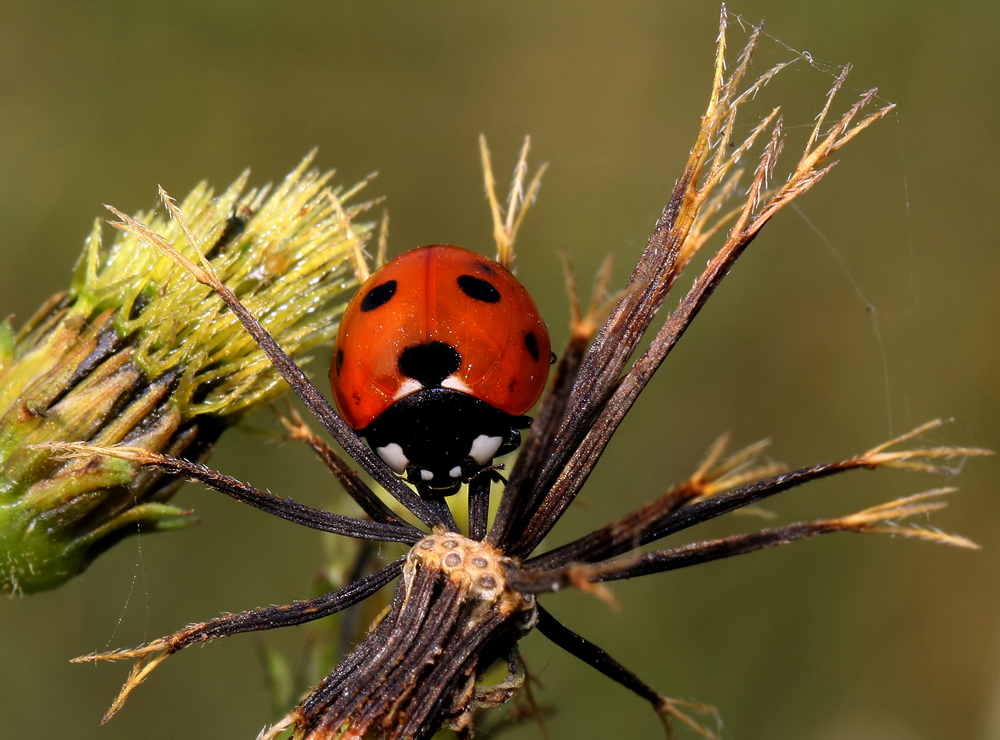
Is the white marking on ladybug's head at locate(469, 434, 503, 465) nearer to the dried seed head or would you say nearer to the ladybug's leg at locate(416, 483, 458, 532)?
the ladybug's leg at locate(416, 483, 458, 532)

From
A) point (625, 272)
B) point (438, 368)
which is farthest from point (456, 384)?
point (625, 272)

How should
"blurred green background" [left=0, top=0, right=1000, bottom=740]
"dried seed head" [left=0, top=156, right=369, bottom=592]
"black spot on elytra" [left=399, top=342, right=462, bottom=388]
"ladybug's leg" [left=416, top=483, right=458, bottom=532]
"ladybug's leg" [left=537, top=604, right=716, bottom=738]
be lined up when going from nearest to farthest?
"ladybug's leg" [left=537, top=604, right=716, bottom=738]
"ladybug's leg" [left=416, top=483, right=458, bottom=532]
"black spot on elytra" [left=399, top=342, right=462, bottom=388]
"dried seed head" [left=0, top=156, right=369, bottom=592]
"blurred green background" [left=0, top=0, right=1000, bottom=740]

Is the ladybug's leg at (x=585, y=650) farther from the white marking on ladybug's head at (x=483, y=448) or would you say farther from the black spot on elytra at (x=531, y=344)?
the black spot on elytra at (x=531, y=344)

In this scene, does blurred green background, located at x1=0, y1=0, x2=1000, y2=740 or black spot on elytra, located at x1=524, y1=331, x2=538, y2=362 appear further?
blurred green background, located at x1=0, y1=0, x2=1000, y2=740

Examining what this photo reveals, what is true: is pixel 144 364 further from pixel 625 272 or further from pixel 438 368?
pixel 625 272

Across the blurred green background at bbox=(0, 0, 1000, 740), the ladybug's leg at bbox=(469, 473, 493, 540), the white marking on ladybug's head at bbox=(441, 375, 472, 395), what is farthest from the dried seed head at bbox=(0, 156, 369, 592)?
the blurred green background at bbox=(0, 0, 1000, 740)

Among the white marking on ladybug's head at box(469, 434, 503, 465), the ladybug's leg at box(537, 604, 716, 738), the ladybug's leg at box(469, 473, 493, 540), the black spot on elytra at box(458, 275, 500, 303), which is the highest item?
the black spot on elytra at box(458, 275, 500, 303)

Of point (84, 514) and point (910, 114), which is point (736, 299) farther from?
point (84, 514)
